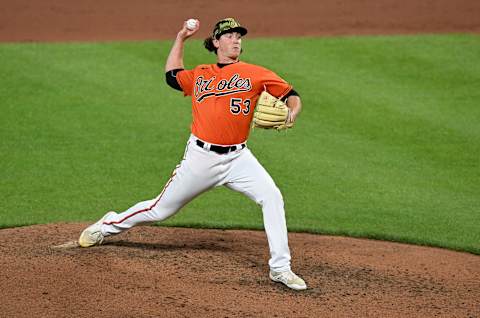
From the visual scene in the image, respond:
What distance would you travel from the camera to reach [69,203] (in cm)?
860

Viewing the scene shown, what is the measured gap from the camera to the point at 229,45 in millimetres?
6473

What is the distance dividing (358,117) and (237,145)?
15.7 feet

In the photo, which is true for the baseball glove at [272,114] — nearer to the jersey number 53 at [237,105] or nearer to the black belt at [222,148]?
the jersey number 53 at [237,105]

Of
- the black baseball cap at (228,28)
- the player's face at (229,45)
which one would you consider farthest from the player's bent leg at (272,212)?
the black baseball cap at (228,28)

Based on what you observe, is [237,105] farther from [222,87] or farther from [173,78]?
[173,78]

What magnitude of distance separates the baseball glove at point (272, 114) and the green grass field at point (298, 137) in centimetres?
198

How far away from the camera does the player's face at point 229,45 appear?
21.2ft

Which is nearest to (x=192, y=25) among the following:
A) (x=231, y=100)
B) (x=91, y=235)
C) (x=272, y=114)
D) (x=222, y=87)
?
(x=222, y=87)

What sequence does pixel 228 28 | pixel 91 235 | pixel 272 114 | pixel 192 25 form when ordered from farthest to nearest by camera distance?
pixel 91 235, pixel 192 25, pixel 228 28, pixel 272 114

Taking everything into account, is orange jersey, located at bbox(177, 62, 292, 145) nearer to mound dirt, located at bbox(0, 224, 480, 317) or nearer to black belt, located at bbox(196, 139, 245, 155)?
black belt, located at bbox(196, 139, 245, 155)

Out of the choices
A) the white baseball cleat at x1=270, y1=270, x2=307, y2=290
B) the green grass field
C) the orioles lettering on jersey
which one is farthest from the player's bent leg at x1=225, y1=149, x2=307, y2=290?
the green grass field

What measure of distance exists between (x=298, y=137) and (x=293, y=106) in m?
→ 4.19

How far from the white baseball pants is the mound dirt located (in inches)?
12.9

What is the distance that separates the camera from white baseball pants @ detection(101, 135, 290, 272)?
20.6ft
